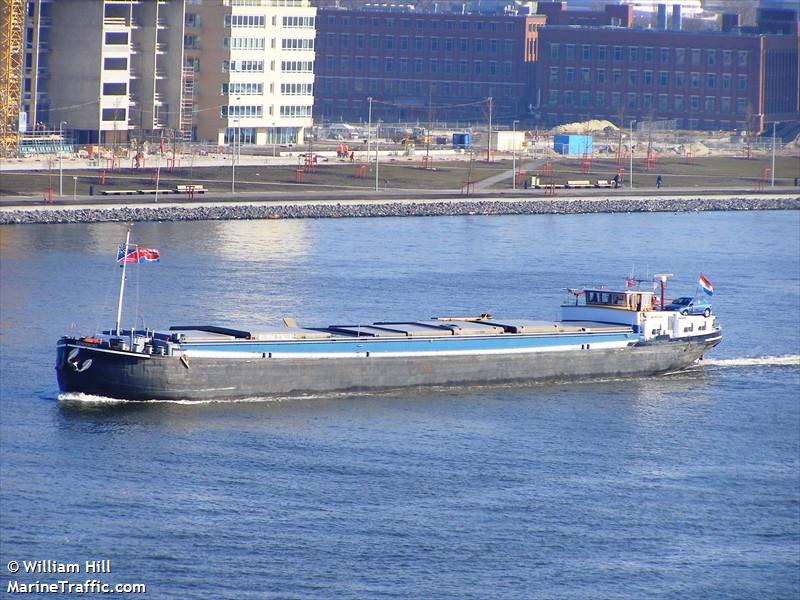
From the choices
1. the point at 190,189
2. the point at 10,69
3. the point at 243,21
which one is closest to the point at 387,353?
the point at 190,189

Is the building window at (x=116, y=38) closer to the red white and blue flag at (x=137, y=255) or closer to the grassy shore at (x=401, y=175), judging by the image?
the grassy shore at (x=401, y=175)

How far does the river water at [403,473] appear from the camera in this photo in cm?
4553

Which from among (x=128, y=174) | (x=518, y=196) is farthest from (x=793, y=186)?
(x=128, y=174)

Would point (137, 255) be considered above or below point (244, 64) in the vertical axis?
below

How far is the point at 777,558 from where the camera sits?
47.2m

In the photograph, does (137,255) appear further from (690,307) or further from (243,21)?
(243,21)

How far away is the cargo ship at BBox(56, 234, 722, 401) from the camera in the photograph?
200 feet

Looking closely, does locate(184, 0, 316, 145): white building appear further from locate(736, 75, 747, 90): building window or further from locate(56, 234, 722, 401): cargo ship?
locate(56, 234, 722, 401): cargo ship

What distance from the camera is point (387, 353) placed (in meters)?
64.4

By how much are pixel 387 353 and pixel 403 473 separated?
480 inches

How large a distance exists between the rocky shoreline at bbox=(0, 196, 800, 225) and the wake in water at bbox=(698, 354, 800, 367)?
1975 inches

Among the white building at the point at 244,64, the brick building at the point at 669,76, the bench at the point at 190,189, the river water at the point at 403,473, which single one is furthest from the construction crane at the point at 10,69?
the brick building at the point at 669,76

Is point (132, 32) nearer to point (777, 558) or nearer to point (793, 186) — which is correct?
point (793, 186)

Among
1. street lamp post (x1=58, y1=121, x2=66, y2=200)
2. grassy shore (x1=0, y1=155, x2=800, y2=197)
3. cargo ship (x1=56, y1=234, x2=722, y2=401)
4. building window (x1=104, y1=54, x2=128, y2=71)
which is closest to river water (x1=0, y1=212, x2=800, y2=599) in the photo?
cargo ship (x1=56, y1=234, x2=722, y2=401)
